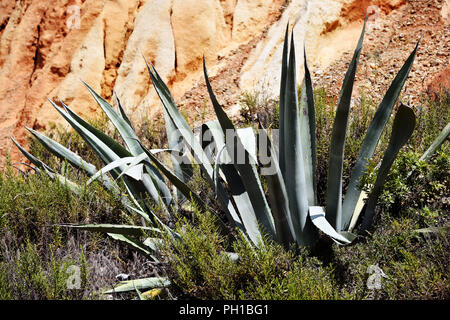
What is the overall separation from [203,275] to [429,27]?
4.31m

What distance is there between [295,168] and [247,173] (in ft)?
0.89

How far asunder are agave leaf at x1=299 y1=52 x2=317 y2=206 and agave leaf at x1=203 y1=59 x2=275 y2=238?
0.97ft

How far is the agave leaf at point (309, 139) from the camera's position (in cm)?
257

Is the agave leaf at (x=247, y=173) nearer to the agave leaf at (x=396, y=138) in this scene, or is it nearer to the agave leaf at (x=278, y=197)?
the agave leaf at (x=278, y=197)

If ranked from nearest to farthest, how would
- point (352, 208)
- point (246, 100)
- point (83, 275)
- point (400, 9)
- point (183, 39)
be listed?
point (83, 275) → point (352, 208) → point (246, 100) → point (400, 9) → point (183, 39)

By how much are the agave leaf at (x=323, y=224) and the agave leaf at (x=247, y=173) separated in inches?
11.0

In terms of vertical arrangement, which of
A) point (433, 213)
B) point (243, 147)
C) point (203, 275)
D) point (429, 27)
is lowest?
point (203, 275)

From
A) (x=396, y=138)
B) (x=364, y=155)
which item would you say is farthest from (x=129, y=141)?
(x=396, y=138)

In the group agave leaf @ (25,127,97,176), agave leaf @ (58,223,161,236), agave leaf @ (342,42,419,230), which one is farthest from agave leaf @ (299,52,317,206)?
agave leaf @ (25,127,97,176)

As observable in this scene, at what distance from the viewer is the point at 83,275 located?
2.37 m

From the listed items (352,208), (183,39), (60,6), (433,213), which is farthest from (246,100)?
(60,6)

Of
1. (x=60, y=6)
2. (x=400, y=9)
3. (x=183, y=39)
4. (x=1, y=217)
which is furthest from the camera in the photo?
(x=60, y=6)

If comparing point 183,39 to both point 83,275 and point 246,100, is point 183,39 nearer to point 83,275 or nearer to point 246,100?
point 246,100

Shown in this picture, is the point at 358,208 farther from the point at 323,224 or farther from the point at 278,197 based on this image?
the point at 278,197
